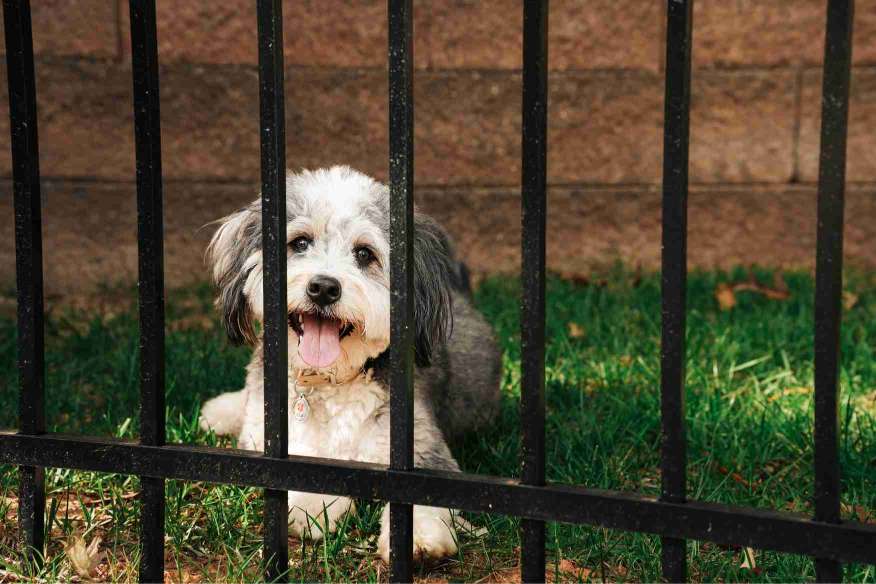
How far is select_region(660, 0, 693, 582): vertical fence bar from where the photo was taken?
1729mm

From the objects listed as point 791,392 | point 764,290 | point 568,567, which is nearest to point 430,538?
point 568,567

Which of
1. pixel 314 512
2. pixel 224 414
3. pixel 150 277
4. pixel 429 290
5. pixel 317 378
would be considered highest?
pixel 150 277

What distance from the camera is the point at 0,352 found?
160 inches

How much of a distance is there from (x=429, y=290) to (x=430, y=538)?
740 mm

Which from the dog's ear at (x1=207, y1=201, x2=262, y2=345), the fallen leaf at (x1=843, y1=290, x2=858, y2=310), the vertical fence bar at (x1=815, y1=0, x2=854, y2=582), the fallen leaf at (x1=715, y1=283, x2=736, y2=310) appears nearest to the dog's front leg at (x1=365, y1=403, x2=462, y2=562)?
the dog's ear at (x1=207, y1=201, x2=262, y2=345)

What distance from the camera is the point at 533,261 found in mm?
1875

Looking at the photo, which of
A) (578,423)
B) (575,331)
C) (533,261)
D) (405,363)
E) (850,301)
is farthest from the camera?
(850,301)

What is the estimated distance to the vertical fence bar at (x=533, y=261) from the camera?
1.80m

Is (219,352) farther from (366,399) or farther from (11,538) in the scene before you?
(11,538)

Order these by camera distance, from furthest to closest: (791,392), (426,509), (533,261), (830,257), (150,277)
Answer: (791,392) < (426,509) < (150,277) < (533,261) < (830,257)

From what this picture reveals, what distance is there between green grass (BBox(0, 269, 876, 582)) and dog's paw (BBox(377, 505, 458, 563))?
0.04 metres

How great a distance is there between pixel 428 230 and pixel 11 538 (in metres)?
1.34

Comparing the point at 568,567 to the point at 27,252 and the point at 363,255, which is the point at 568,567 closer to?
the point at 363,255

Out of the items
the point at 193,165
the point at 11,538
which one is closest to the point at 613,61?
the point at 193,165
